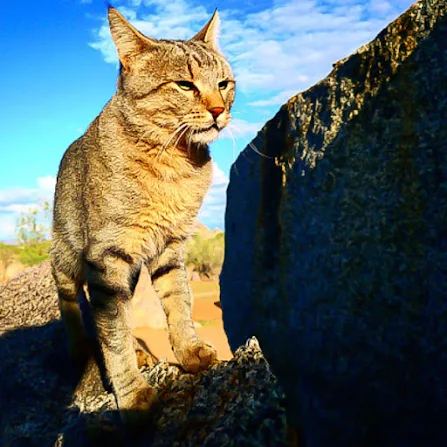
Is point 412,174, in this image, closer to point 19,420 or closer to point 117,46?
point 117,46

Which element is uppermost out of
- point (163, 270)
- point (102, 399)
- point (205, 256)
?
point (163, 270)

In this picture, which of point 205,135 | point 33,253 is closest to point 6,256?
point 33,253

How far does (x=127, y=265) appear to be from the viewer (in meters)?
3.41

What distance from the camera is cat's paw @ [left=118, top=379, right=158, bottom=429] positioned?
3168 mm

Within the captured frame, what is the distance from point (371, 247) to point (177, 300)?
1.63 metres

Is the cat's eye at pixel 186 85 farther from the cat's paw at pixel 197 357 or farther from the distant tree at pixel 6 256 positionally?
the distant tree at pixel 6 256

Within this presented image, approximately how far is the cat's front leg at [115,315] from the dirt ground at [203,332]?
9.27 feet

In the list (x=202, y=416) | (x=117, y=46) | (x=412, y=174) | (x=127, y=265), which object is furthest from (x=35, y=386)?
(x=412, y=174)

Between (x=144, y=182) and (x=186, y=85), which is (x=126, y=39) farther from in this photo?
(x=144, y=182)

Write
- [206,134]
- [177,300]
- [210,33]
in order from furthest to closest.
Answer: [210,33] < [177,300] < [206,134]

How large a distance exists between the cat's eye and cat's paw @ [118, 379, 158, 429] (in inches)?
76.5

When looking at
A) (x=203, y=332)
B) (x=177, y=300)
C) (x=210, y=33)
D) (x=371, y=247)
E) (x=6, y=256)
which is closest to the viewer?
(x=371, y=247)

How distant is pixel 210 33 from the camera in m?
4.05

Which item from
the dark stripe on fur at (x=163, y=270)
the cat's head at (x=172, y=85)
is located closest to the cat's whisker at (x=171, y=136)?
the cat's head at (x=172, y=85)
